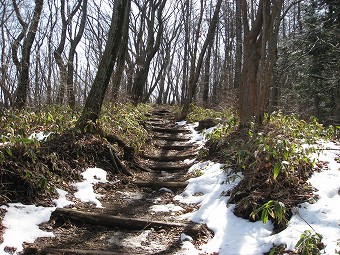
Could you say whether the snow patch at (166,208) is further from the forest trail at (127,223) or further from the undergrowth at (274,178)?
the undergrowth at (274,178)

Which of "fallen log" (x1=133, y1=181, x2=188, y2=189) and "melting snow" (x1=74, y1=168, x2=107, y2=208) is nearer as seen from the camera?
"melting snow" (x1=74, y1=168, x2=107, y2=208)

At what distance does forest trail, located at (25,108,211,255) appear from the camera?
319 centimetres

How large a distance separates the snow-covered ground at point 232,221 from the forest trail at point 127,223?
0.11 meters

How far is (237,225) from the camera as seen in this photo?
3.52 m

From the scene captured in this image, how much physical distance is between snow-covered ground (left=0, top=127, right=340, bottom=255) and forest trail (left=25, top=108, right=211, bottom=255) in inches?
4.4

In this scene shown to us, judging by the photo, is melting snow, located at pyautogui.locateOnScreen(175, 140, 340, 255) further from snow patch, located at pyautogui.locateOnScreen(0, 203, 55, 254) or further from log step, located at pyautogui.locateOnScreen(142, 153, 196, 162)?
log step, located at pyautogui.locateOnScreen(142, 153, 196, 162)

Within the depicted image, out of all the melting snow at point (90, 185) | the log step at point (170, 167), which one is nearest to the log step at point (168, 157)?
the log step at point (170, 167)

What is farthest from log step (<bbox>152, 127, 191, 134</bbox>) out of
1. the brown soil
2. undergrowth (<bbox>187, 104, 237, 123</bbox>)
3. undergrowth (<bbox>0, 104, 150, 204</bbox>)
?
undergrowth (<bbox>0, 104, 150, 204</bbox>)

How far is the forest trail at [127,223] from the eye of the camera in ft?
10.5

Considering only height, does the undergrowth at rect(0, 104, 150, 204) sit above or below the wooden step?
above

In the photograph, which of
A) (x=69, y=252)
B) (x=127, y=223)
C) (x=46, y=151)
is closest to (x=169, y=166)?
(x=46, y=151)

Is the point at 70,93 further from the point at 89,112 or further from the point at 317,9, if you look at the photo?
the point at 317,9

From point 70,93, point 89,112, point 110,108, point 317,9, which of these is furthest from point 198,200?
point 317,9

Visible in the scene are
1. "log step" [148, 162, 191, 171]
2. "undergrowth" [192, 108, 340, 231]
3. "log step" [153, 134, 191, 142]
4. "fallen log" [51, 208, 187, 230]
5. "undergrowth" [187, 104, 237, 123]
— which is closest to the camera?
"undergrowth" [192, 108, 340, 231]
